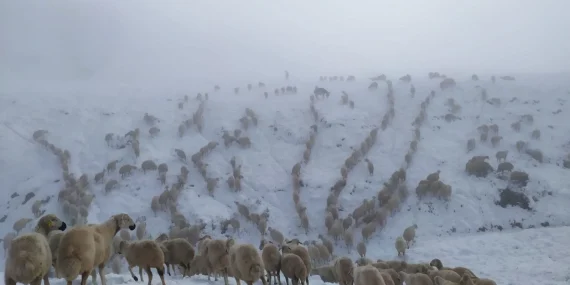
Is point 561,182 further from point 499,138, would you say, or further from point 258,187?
point 258,187

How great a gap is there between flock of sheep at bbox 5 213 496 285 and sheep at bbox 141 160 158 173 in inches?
602

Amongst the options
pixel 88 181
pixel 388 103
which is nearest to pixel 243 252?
pixel 88 181

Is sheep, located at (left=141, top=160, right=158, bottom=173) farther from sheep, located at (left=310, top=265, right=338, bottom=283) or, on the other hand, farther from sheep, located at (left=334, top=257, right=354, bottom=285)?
sheep, located at (left=334, top=257, right=354, bottom=285)

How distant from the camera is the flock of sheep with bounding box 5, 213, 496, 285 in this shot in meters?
6.35

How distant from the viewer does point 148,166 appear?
2845cm

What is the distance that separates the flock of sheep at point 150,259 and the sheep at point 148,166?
15.3m

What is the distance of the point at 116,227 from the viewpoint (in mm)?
7891

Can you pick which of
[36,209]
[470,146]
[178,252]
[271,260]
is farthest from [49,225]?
[470,146]

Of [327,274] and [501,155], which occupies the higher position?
[501,155]

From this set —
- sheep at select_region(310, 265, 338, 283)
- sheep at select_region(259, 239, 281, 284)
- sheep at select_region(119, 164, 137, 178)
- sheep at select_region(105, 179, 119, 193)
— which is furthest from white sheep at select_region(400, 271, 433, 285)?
sheep at select_region(119, 164, 137, 178)

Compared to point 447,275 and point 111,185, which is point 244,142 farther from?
point 447,275

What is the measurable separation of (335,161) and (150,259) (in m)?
22.8

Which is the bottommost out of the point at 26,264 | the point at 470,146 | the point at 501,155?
the point at 501,155

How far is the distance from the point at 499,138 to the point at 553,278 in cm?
1820
